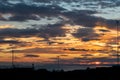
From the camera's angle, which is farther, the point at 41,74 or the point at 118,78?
the point at 41,74

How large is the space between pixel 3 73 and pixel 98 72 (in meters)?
29.1

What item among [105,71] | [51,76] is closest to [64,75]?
[51,76]

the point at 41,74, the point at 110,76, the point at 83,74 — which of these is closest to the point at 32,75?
the point at 41,74

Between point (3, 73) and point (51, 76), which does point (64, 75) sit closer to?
point (51, 76)

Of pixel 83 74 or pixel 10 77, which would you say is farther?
pixel 83 74

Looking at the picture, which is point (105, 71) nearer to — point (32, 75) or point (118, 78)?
point (118, 78)

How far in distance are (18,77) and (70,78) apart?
15647mm

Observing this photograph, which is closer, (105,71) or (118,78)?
(118,78)

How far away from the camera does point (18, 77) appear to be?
106 m

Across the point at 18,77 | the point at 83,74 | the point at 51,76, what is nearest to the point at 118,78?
the point at 83,74

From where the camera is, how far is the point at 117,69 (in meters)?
111

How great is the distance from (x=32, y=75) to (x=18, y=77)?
623cm

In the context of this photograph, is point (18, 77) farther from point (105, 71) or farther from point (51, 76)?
point (105, 71)

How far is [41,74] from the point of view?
115m
